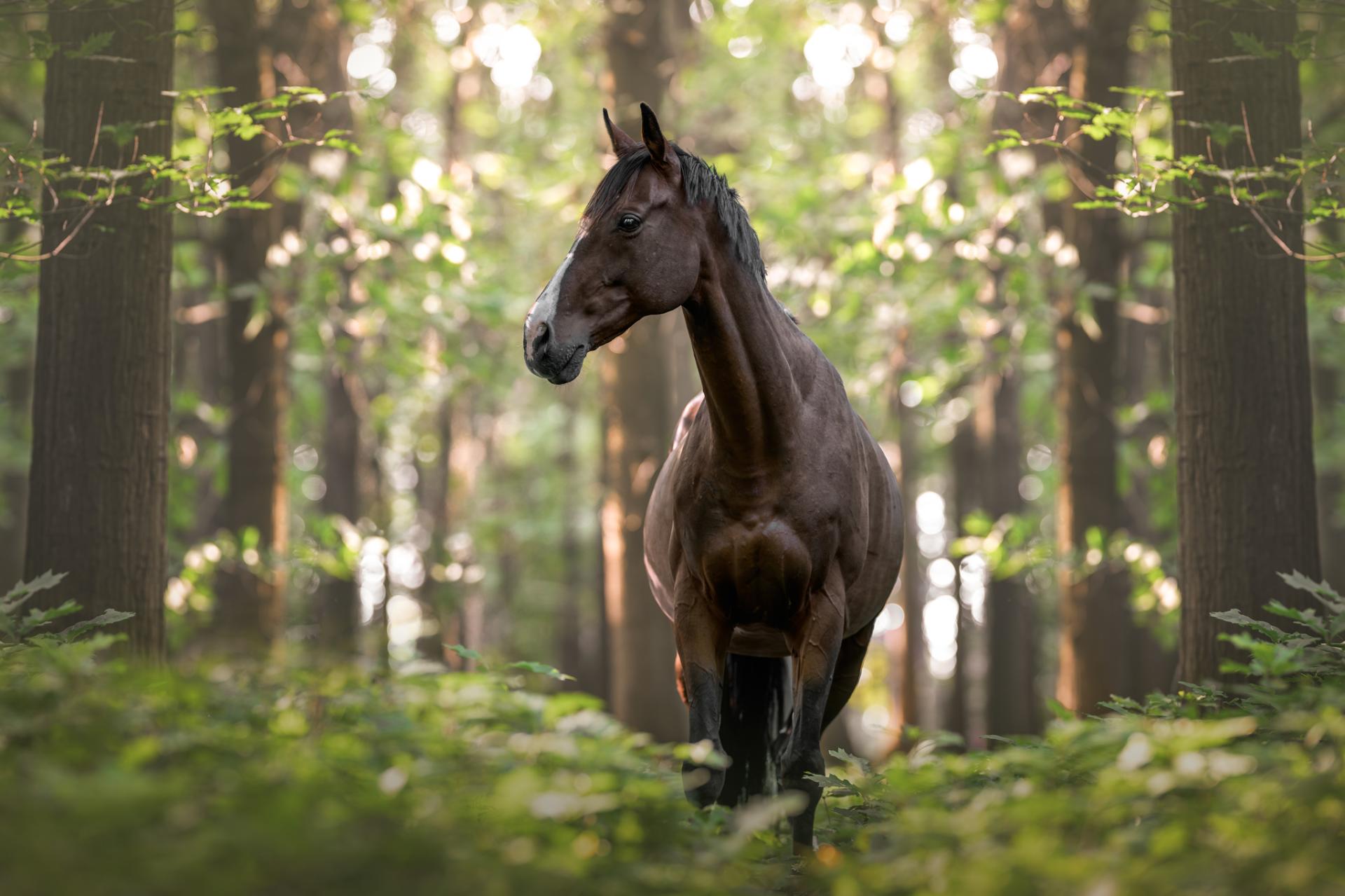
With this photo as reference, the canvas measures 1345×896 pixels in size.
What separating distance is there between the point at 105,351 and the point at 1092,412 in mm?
8901

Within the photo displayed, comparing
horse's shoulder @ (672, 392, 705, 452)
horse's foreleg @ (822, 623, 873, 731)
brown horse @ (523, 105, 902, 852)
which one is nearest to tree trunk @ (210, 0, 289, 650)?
horse's shoulder @ (672, 392, 705, 452)

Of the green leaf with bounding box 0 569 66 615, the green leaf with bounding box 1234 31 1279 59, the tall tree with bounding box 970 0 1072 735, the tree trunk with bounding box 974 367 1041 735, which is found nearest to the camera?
the green leaf with bounding box 0 569 66 615

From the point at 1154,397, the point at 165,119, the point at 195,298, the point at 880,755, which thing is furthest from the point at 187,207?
the point at 880,755

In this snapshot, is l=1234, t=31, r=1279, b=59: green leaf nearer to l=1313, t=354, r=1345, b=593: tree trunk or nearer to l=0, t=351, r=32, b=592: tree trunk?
l=1313, t=354, r=1345, b=593: tree trunk

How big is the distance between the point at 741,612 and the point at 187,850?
11.3 feet

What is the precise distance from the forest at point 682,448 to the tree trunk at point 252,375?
5 cm

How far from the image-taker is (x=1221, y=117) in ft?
21.9

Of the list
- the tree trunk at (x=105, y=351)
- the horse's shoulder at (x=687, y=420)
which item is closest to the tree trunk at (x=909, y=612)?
the horse's shoulder at (x=687, y=420)

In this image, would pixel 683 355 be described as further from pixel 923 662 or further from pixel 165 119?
pixel 165 119

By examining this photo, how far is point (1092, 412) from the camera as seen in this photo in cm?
1145

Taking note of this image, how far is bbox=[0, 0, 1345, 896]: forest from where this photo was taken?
3221 mm

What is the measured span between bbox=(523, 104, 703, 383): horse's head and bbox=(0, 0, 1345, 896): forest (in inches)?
0.8

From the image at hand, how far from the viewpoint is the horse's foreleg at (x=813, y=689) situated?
217 inches

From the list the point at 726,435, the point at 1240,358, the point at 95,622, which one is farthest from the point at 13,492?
the point at 1240,358
